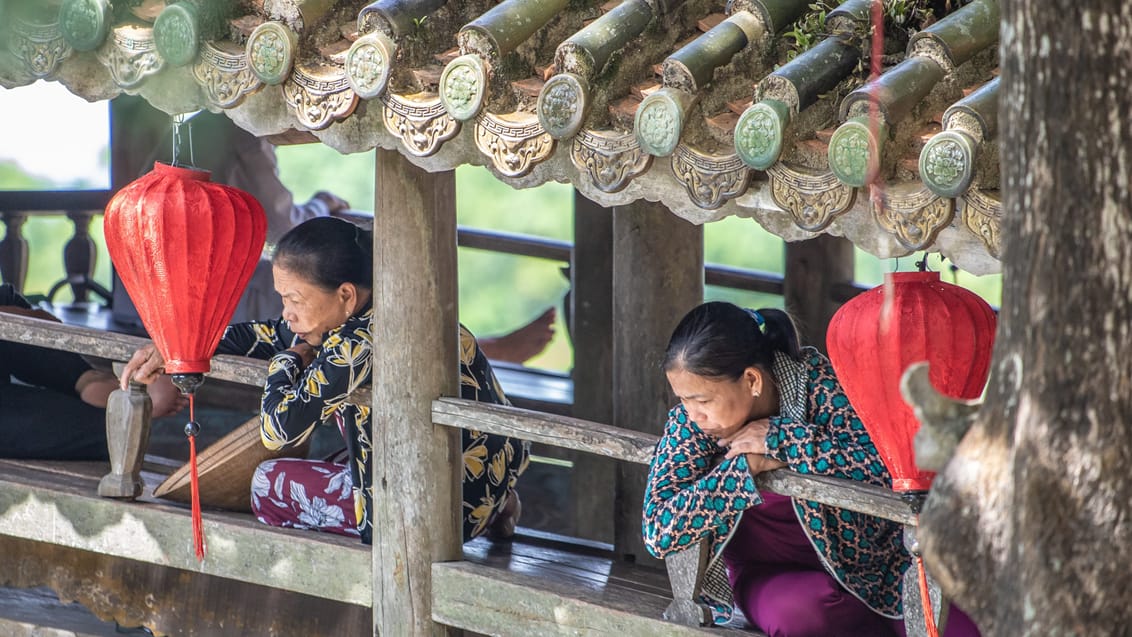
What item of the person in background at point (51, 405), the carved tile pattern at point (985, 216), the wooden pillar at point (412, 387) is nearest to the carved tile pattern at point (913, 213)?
the carved tile pattern at point (985, 216)

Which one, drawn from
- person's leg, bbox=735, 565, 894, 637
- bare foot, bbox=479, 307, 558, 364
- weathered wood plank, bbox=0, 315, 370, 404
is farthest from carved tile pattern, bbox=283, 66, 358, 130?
bare foot, bbox=479, 307, 558, 364

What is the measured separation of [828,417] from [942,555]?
1.85 m

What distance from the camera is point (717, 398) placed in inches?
155

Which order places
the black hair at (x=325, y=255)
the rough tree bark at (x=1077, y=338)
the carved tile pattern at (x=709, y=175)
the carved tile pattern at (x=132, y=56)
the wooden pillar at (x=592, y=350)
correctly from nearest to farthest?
A: the rough tree bark at (x=1077, y=338)
the carved tile pattern at (x=709, y=175)
the carved tile pattern at (x=132, y=56)
the black hair at (x=325, y=255)
the wooden pillar at (x=592, y=350)

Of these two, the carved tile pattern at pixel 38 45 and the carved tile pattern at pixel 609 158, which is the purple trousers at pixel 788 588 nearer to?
the carved tile pattern at pixel 609 158

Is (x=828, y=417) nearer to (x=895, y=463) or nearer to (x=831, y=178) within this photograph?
(x=895, y=463)

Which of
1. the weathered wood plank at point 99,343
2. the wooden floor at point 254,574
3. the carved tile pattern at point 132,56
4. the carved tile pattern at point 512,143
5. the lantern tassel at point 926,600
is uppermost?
the carved tile pattern at point 132,56

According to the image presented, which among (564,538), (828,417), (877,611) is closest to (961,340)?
(828,417)

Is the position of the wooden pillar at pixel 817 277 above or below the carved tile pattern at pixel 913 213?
below

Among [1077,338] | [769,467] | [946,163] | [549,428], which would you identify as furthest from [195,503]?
[1077,338]

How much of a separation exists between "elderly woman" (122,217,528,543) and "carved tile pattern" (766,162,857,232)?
1.79 m

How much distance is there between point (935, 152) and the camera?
298cm

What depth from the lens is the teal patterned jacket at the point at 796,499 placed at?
12.6 feet

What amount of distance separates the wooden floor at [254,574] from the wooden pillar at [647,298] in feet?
1.66
